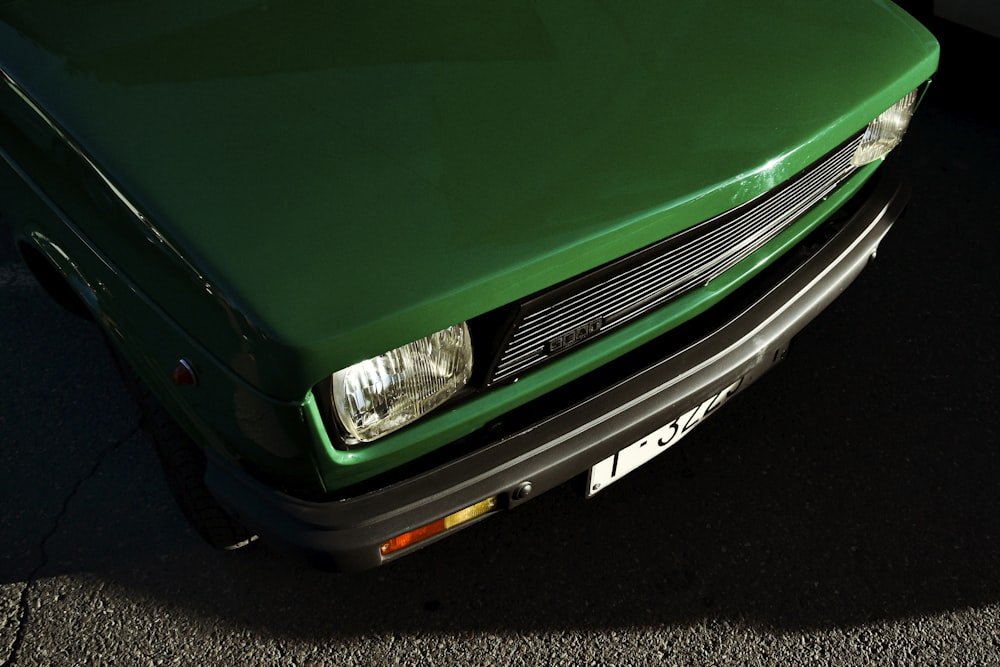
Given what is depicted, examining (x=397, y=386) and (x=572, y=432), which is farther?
(x=572, y=432)

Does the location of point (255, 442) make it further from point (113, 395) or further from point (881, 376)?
point (881, 376)

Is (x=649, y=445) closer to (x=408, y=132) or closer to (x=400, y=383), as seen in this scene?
(x=400, y=383)

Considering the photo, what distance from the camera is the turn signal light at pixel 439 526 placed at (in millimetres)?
1641

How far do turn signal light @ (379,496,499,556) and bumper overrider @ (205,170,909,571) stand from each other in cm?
2

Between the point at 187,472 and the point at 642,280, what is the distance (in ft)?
3.66

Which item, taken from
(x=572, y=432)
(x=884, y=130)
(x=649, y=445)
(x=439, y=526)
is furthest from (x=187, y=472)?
(x=884, y=130)

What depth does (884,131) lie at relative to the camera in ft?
7.00

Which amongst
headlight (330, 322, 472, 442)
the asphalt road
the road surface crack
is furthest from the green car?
the road surface crack

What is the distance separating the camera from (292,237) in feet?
5.00

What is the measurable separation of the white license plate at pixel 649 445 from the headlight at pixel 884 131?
63cm

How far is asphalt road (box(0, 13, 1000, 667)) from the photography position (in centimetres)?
211

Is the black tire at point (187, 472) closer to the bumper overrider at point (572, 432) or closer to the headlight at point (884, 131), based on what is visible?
the bumper overrider at point (572, 432)

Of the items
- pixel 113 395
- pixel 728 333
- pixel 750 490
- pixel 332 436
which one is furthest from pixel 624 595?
pixel 113 395

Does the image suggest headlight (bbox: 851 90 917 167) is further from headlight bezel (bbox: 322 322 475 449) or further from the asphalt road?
headlight bezel (bbox: 322 322 475 449)
